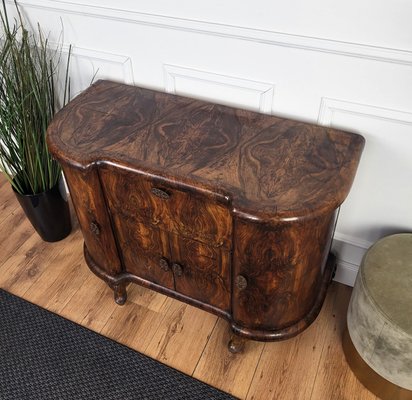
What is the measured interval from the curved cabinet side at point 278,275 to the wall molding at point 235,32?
35 centimetres

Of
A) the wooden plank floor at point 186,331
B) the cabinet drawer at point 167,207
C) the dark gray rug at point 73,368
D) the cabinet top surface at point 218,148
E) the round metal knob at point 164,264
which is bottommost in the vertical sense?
the dark gray rug at point 73,368

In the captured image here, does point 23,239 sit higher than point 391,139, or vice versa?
point 391,139

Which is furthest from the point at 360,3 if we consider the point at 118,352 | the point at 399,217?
the point at 118,352

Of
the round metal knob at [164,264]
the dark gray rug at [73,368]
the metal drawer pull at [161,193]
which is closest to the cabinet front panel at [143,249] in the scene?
the round metal knob at [164,264]

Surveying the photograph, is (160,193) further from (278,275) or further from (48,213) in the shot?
(48,213)

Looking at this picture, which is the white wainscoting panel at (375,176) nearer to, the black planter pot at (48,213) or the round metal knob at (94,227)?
the round metal knob at (94,227)

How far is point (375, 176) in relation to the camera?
1.05 meters

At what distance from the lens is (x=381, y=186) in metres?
1.06

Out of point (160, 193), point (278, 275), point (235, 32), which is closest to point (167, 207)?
point (160, 193)

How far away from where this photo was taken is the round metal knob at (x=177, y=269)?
106 cm

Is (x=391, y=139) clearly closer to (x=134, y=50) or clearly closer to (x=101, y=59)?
(x=134, y=50)

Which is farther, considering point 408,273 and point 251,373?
point 251,373

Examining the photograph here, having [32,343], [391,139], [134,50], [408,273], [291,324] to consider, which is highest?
[134,50]

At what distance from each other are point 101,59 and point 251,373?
959 millimetres
